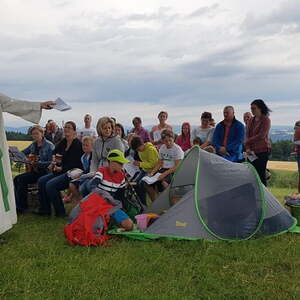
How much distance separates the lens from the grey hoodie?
22.9ft

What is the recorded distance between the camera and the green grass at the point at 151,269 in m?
3.70

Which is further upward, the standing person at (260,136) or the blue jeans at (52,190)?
the standing person at (260,136)

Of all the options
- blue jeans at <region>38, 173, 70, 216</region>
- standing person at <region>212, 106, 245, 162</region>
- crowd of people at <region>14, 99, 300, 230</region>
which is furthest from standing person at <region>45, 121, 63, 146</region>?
standing person at <region>212, 106, 245, 162</region>

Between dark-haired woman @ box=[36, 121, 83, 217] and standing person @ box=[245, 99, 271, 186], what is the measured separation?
119 inches

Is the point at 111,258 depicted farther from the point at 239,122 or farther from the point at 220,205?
the point at 239,122

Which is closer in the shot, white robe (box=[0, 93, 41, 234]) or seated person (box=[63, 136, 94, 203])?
white robe (box=[0, 93, 41, 234])

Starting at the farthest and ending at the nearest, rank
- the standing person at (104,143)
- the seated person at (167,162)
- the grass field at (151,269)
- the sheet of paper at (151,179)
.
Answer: the seated person at (167,162) < the sheet of paper at (151,179) < the standing person at (104,143) < the grass field at (151,269)

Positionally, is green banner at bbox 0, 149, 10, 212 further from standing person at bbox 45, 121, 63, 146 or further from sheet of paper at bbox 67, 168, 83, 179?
standing person at bbox 45, 121, 63, 146

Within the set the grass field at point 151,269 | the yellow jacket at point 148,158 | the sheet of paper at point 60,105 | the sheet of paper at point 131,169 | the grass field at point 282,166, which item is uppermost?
the sheet of paper at point 60,105

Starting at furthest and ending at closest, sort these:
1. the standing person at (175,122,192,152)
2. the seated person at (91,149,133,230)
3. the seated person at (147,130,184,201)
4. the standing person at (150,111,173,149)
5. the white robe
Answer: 1. the standing person at (150,111,173,149)
2. the standing person at (175,122,192,152)
3. the seated person at (147,130,184,201)
4. the seated person at (91,149,133,230)
5. the white robe

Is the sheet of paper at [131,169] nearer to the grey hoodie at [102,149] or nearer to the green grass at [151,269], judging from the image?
the grey hoodie at [102,149]

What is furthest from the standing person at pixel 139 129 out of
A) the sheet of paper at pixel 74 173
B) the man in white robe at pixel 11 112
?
the man in white robe at pixel 11 112

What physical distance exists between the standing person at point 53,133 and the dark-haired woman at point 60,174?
8.14ft

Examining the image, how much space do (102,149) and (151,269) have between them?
3.10 m
